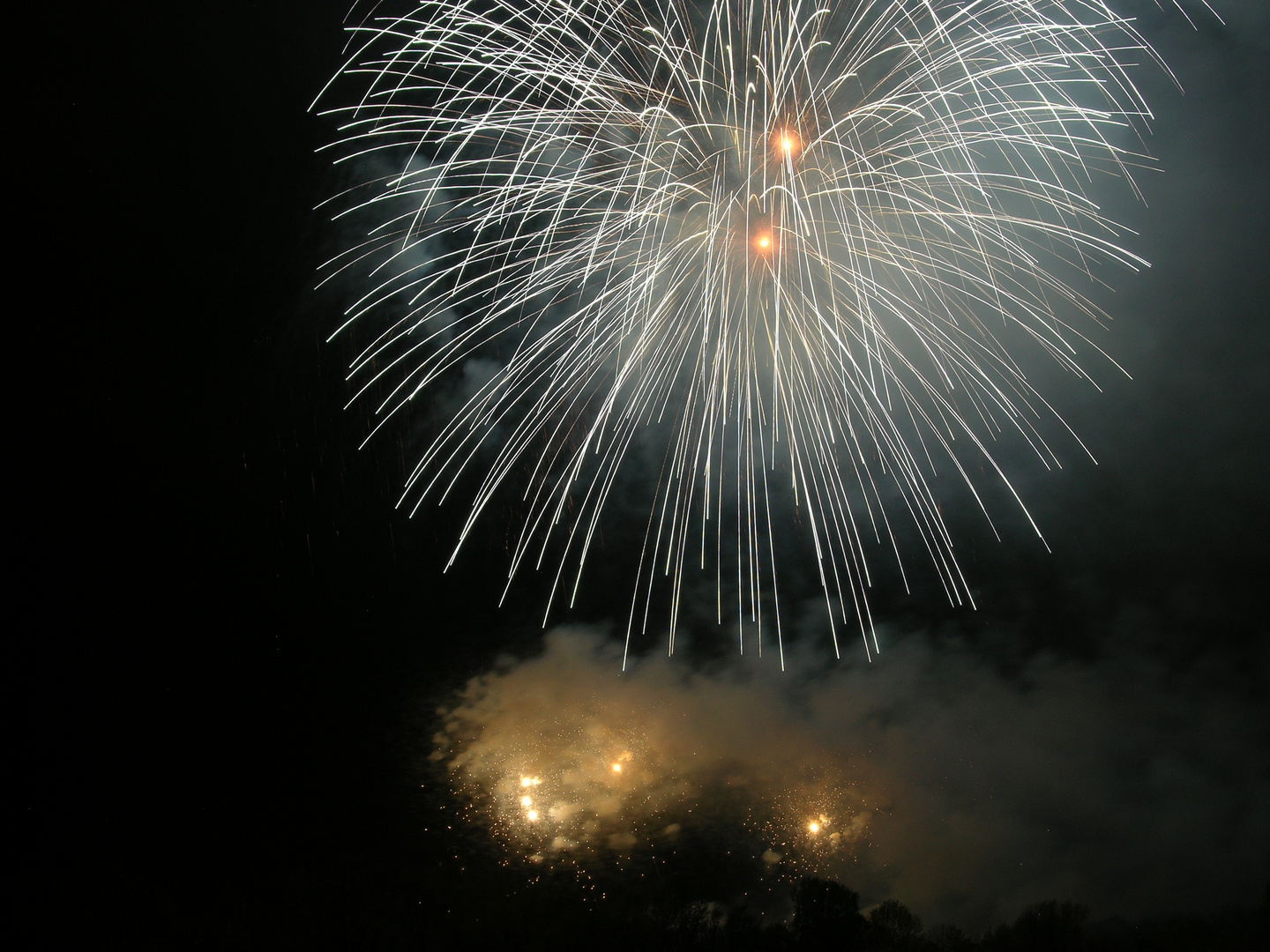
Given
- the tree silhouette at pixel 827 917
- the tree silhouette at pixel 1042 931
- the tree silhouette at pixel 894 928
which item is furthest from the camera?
the tree silhouette at pixel 827 917

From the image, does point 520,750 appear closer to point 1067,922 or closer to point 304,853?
point 304,853

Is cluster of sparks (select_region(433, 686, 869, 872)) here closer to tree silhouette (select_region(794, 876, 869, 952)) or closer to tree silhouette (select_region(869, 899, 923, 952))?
tree silhouette (select_region(794, 876, 869, 952))

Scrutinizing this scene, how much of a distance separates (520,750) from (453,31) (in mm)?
26450

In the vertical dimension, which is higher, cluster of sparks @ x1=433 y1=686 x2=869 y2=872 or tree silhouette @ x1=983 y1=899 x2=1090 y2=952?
cluster of sparks @ x1=433 y1=686 x2=869 y2=872

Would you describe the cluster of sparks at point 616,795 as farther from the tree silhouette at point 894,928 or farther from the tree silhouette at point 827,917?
the tree silhouette at point 894,928

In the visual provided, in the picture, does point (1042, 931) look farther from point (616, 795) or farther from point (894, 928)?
point (616, 795)

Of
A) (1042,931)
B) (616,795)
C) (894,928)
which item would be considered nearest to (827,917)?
(894,928)

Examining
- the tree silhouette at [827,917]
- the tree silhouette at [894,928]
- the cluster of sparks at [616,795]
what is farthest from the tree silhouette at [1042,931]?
the cluster of sparks at [616,795]

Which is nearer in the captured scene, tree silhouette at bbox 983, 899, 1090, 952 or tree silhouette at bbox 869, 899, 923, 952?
tree silhouette at bbox 983, 899, 1090, 952

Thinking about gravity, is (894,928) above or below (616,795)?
below

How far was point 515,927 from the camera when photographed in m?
27.2

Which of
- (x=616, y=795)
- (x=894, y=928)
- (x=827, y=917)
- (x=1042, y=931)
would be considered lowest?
(x=894, y=928)

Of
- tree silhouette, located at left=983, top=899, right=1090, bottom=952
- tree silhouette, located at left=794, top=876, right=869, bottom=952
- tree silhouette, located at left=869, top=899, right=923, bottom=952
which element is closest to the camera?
tree silhouette, located at left=983, top=899, right=1090, bottom=952

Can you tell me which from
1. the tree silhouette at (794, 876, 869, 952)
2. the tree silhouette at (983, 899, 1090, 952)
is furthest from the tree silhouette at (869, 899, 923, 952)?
the tree silhouette at (983, 899, 1090, 952)
